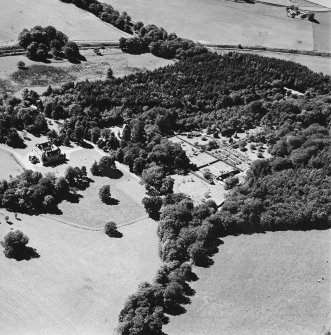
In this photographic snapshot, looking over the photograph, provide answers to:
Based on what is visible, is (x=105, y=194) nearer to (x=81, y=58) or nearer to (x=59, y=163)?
(x=59, y=163)

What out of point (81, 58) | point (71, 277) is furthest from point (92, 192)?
point (81, 58)

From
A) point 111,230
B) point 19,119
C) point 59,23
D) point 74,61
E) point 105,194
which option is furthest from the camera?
point 59,23

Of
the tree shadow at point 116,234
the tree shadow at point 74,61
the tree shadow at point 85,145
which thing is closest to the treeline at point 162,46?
the tree shadow at point 74,61

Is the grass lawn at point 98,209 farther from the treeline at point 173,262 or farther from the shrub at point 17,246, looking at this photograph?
the shrub at point 17,246

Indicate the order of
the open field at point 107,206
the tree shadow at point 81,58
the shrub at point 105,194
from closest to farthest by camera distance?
1. the open field at point 107,206
2. the shrub at point 105,194
3. the tree shadow at point 81,58

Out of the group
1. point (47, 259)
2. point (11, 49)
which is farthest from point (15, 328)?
point (11, 49)

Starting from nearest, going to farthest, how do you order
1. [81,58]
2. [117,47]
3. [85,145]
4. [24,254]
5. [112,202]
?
[24,254] < [112,202] < [85,145] < [81,58] < [117,47]
